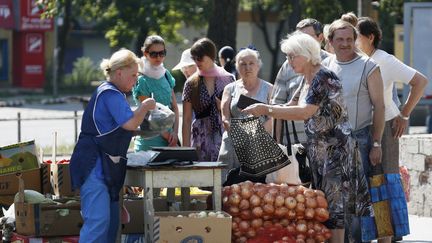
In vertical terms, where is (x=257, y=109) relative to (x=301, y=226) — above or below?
above

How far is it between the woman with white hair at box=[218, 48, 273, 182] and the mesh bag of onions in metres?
1.18

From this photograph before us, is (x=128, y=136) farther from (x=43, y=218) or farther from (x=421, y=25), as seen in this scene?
(x=421, y=25)

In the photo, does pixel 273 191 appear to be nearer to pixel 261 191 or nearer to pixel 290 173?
pixel 261 191

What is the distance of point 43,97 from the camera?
1764 inches

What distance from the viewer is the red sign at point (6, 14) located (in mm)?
50500

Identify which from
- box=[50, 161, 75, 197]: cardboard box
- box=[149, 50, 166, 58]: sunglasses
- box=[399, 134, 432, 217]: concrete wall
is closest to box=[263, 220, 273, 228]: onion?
box=[50, 161, 75, 197]: cardboard box

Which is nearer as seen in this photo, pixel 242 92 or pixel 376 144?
pixel 376 144

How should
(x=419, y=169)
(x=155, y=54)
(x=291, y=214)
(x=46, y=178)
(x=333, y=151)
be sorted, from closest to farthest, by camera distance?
(x=333, y=151)
(x=291, y=214)
(x=46, y=178)
(x=155, y=54)
(x=419, y=169)

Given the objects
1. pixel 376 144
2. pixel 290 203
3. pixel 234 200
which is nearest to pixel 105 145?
pixel 234 200

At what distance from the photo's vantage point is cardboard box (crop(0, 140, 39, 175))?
31.3ft

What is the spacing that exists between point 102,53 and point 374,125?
185ft

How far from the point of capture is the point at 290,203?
845 centimetres

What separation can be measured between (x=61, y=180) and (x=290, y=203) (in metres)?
2.11

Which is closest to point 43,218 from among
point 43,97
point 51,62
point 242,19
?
point 43,97
